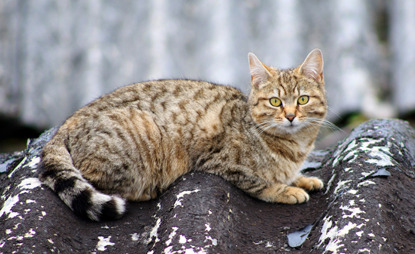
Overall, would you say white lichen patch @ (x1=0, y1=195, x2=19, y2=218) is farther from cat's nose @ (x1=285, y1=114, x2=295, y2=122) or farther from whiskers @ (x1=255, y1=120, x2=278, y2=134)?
cat's nose @ (x1=285, y1=114, x2=295, y2=122)

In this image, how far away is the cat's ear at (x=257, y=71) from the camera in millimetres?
3504

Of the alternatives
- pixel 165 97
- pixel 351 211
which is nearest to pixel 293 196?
pixel 351 211

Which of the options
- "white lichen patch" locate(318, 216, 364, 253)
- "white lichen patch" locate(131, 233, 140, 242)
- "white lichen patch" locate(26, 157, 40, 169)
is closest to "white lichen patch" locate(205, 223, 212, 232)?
"white lichen patch" locate(131, 233, 140, 242)

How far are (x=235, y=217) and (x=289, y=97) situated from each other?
111cm

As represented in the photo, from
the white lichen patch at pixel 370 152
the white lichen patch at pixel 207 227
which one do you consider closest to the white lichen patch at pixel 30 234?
the white lichen patch at pixel 207 227

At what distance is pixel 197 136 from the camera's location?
3.33 meters

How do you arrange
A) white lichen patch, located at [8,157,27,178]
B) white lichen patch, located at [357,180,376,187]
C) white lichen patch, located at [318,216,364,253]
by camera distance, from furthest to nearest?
white lichen patch, located at [8,157,27,178], white lichen patch, located at [357,180,376,187], white lichen patch, located at [318,216,364,253]

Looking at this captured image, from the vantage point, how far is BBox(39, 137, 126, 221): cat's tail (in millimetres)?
2566

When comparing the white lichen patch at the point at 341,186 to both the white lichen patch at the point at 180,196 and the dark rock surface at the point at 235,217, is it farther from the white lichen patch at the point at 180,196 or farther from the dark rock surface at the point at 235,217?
the white lichen patch at the point at 180,196

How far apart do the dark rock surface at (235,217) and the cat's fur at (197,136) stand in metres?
0.17

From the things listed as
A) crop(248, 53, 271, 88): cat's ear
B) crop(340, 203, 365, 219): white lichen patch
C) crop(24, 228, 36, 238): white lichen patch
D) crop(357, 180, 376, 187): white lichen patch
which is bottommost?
crop(24, 228, 36, 238): white lichen patch

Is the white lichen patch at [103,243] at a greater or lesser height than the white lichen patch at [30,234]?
lesser

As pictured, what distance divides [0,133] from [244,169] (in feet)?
18.1

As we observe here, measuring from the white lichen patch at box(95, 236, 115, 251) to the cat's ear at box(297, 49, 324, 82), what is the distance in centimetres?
186
